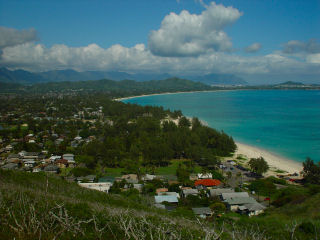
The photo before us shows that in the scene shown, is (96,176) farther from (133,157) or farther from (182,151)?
(182,151)

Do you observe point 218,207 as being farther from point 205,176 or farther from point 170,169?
Answer: point 170,169

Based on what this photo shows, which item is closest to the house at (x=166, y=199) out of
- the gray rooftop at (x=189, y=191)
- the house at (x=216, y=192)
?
the gray rooftop at (x=189, y=191)

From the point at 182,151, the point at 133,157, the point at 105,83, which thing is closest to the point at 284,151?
the point at 182,151

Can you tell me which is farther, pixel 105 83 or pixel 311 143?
pixel 105 83

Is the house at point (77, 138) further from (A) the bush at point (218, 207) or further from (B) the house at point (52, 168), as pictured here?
(A) the bush at point (218, 207)

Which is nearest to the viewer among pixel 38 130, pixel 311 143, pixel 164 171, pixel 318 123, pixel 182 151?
pixel 164 171

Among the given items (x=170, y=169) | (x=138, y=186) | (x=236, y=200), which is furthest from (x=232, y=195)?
(x=170, y=169)

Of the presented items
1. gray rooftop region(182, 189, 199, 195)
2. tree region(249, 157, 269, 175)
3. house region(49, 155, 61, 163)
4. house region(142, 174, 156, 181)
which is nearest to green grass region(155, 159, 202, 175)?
house region(142, 174, 156, 181)
